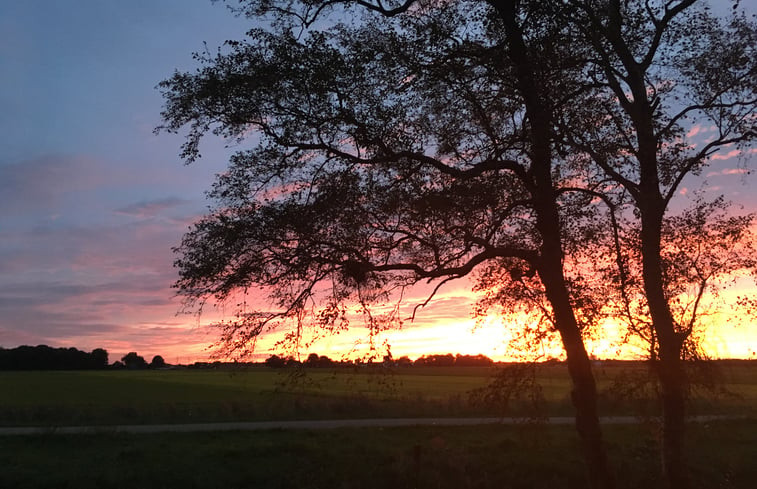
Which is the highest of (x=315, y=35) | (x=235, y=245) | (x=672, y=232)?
(x=315, y=35)

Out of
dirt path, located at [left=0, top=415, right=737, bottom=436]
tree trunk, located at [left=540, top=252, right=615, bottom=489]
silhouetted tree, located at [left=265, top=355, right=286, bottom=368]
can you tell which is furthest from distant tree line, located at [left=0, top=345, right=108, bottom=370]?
tree trunk, located at [left=540, top=252, right=615, bottom=489]

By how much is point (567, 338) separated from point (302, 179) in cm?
657

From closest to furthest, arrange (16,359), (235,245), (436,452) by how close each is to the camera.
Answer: (235,245)
(436,452)
(16,359)

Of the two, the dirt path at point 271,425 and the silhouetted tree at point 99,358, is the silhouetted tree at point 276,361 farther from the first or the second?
the silhouetted tree at point 99,358

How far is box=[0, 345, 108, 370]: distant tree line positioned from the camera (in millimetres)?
134500

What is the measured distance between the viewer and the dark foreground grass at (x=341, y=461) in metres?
19.3

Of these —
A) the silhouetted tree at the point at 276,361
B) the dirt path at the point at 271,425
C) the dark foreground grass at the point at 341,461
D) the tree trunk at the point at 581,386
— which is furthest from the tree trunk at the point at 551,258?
the dirt path at the point at 271,425

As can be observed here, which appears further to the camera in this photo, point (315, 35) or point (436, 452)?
point (436, 452)

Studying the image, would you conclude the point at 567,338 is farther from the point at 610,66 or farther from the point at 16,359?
the point at 16,359

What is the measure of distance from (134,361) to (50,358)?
63.9 ft

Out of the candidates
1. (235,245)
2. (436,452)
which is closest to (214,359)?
(235,245)

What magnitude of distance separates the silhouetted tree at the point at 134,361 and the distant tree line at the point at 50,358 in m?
6.57

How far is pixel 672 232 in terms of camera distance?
16.0 metres

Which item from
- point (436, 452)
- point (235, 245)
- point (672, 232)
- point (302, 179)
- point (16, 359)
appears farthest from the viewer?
point (16, 359)
